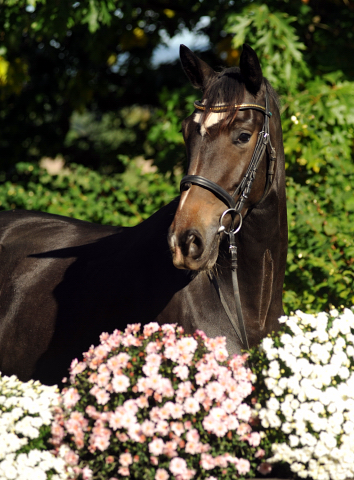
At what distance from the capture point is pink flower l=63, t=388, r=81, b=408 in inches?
82.5

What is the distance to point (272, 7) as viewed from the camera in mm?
5570

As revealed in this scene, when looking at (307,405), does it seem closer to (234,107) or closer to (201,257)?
(201,257)

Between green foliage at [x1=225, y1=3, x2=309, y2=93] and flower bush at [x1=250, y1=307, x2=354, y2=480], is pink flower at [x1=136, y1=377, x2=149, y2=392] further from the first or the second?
green foliage at [x1=225, y1=3, x2=309, y2=93]

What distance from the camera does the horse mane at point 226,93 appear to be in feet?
8.17

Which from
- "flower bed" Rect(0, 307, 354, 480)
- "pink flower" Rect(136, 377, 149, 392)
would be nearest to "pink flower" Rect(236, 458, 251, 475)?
"flower bed" Rect(0, 307, 354, 480)

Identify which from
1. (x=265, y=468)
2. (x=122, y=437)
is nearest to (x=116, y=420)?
(x=122, y=437)

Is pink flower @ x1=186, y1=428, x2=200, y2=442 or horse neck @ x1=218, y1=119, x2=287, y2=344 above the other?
horse neck @ x1=218, y1=119, x2=287, y2=344

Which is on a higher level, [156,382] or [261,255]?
[261,255]

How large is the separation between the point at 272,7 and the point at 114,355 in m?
4.66

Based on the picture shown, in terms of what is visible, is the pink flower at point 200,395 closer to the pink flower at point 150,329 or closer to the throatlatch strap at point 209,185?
the pink flower at point 150,329

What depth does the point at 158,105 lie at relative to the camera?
28.7 ft

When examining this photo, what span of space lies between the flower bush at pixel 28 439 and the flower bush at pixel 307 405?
2.84 feet

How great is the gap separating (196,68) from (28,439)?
6.64 ft

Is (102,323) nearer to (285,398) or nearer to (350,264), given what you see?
(285,398)
